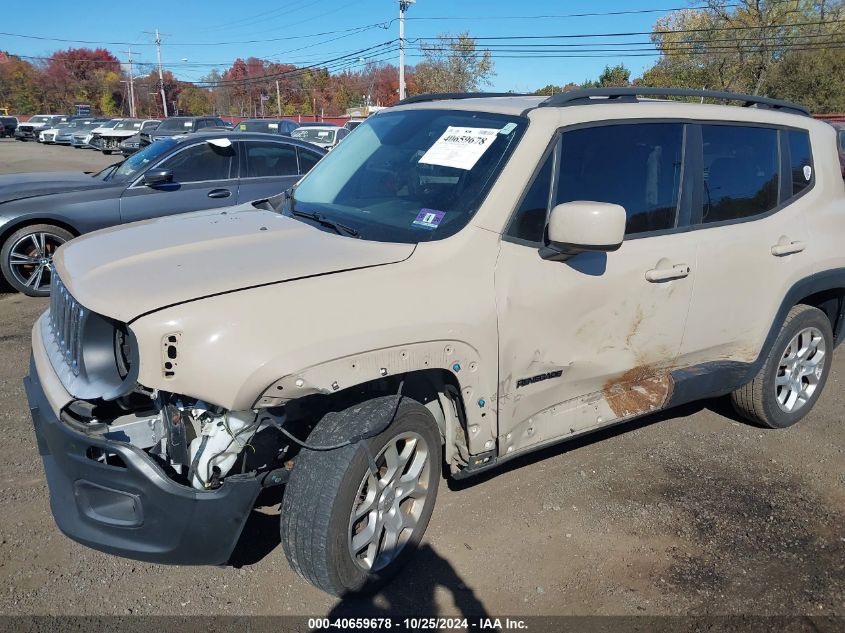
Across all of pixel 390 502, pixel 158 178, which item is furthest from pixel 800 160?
pixel 158 178

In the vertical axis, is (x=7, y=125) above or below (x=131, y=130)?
above

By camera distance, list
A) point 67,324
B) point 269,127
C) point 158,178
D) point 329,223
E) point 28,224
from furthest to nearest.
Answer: point 269,127 → point 158,178 → point 28,224 → point 329,223 → point 67,324

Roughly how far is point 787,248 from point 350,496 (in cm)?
292

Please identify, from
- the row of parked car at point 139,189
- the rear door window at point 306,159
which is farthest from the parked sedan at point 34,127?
the rear door window at point 306,159

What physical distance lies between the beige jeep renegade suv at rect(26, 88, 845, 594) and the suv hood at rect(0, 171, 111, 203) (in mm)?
4304

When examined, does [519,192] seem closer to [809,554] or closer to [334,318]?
[334,318]

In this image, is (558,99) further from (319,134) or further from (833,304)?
(319,134)

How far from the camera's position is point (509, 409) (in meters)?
2.91

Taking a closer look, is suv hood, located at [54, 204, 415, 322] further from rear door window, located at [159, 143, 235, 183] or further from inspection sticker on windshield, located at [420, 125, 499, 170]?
rear door window, located at [159, 143, 235, 183]

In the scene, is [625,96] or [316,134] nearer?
[625,96]

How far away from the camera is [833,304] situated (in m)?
4.45

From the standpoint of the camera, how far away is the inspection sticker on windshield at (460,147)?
3.05m

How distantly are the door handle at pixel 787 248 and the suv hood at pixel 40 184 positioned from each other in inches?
251

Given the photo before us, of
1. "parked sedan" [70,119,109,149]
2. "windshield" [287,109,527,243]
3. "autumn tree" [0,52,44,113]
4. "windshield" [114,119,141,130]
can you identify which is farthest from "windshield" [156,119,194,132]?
"autumn tree" [0,52,44,113]
